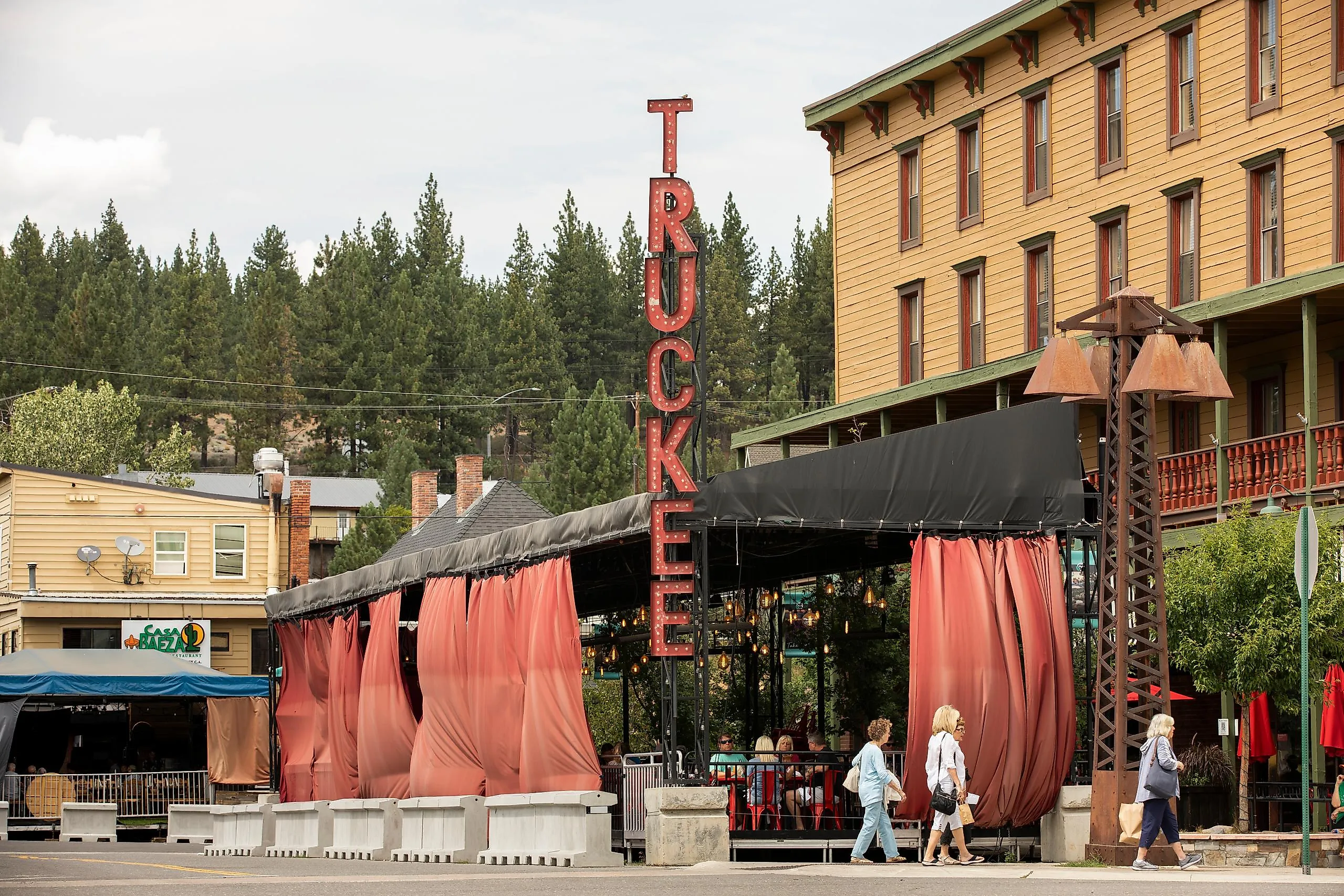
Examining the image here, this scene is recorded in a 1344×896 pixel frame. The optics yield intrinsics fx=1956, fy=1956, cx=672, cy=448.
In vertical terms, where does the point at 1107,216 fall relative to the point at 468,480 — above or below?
above

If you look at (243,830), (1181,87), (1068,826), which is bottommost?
(243,830)

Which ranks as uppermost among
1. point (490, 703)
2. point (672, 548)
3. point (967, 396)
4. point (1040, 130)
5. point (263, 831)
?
point (1040, 130)

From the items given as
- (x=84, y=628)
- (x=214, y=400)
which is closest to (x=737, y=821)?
(x=84, y=628)

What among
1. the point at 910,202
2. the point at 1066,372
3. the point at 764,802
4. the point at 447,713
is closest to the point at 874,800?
the point at 764,802

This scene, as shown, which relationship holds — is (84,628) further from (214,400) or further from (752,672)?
(214,400)

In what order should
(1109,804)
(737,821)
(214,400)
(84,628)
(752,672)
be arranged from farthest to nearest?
(214,400), (84,628), (752,672), (737,821), (1109,804)

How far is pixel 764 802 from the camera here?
74.1 feet

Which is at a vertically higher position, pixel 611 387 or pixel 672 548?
pixel 611 387

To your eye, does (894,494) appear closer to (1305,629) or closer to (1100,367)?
(1100,367)

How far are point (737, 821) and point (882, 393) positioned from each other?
16.8 metres

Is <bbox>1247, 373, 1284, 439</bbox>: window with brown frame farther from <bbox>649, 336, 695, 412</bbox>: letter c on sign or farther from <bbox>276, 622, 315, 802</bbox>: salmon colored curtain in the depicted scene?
<bbox>276, 622, 315, 802</bbox>: salmon colored curtain

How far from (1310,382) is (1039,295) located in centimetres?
1013

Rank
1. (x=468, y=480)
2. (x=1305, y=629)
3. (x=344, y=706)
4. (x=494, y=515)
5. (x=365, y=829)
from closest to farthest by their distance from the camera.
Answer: (x=1305, y=629), (x=365, y=829), (x=344, y=706), (x=494, y=515), (x=468, y=480)

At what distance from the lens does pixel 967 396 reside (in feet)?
119
